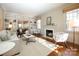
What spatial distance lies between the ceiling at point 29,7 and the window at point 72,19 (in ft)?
1.10

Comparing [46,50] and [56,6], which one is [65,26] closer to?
[56,6]

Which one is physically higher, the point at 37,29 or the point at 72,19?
the point at 72,19

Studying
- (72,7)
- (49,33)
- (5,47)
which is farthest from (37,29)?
(72,7)

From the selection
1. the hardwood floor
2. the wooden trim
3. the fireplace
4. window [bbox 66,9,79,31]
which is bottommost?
the hardwood floor

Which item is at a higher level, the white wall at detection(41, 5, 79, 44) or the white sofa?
the white wall at detection(41, 5, 79, 44)

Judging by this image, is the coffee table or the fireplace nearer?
the coffee table

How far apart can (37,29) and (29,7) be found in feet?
1.83

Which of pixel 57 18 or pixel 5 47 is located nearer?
pixel 5 47

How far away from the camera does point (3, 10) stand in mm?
2369

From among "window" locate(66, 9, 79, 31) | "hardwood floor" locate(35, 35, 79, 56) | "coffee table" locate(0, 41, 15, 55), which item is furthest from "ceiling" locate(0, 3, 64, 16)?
"hardwood floor" locate(35, 35, 79, 56)

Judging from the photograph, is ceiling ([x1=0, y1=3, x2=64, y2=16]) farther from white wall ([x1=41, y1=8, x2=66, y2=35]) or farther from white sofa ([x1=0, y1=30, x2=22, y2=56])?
white sofa ([x1=0, y1=30, x2=22, y2=56])

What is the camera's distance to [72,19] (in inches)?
95.5

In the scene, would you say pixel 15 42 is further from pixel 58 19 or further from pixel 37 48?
pixel 58 19

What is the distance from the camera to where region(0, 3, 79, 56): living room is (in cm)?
237
